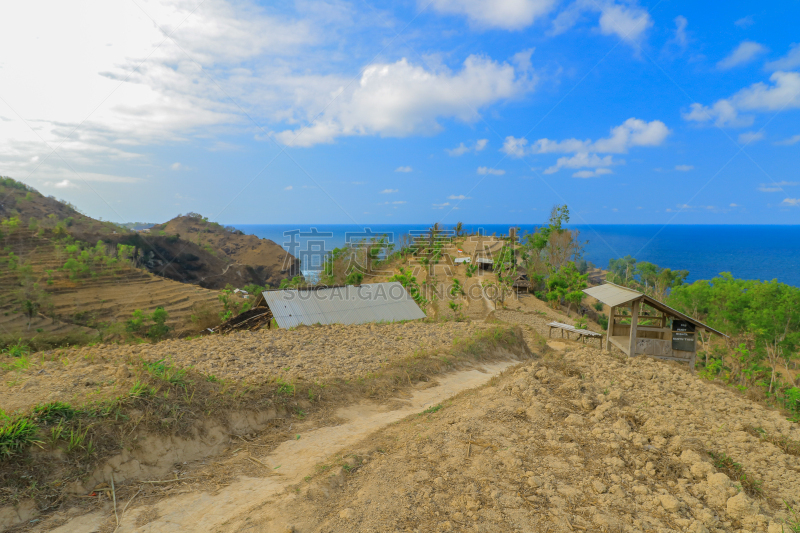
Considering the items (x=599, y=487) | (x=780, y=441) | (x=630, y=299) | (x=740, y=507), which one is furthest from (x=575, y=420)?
(x=630, y=299)

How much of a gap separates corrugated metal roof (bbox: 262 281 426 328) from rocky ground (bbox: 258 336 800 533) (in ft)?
29.4

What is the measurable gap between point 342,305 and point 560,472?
12.8 meters

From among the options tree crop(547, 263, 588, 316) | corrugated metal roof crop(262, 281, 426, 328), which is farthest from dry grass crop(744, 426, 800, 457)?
tree crop(547, 263, 588, 316)

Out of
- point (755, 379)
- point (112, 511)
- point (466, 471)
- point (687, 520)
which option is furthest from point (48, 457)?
point (755, 379)

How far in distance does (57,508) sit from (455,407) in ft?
15.9

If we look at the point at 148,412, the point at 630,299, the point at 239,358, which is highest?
the point at 630,299

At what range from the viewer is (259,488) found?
159 inches

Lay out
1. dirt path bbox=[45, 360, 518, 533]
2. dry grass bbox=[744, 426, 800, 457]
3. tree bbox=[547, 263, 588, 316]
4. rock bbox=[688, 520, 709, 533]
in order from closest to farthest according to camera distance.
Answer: rock bbox=[688, 520, 709, 533] → dirt path bbox=[45, 360, 518, 533] → dry grass bbox=[744, 426, 800, 457] → tree bbox=[547, 263, 588, 316]

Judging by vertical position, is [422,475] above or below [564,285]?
below

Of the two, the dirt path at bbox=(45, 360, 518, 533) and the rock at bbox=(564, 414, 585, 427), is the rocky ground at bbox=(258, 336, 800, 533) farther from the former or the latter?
the dirt path at bbox=(45, 360, 518, 533)

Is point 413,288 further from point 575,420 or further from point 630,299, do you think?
point 575,420

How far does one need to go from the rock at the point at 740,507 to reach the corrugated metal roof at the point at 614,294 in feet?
27.3

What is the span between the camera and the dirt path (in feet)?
11.1

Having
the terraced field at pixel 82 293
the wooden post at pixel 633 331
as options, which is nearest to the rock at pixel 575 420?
the wooden post at pixel 633 331
